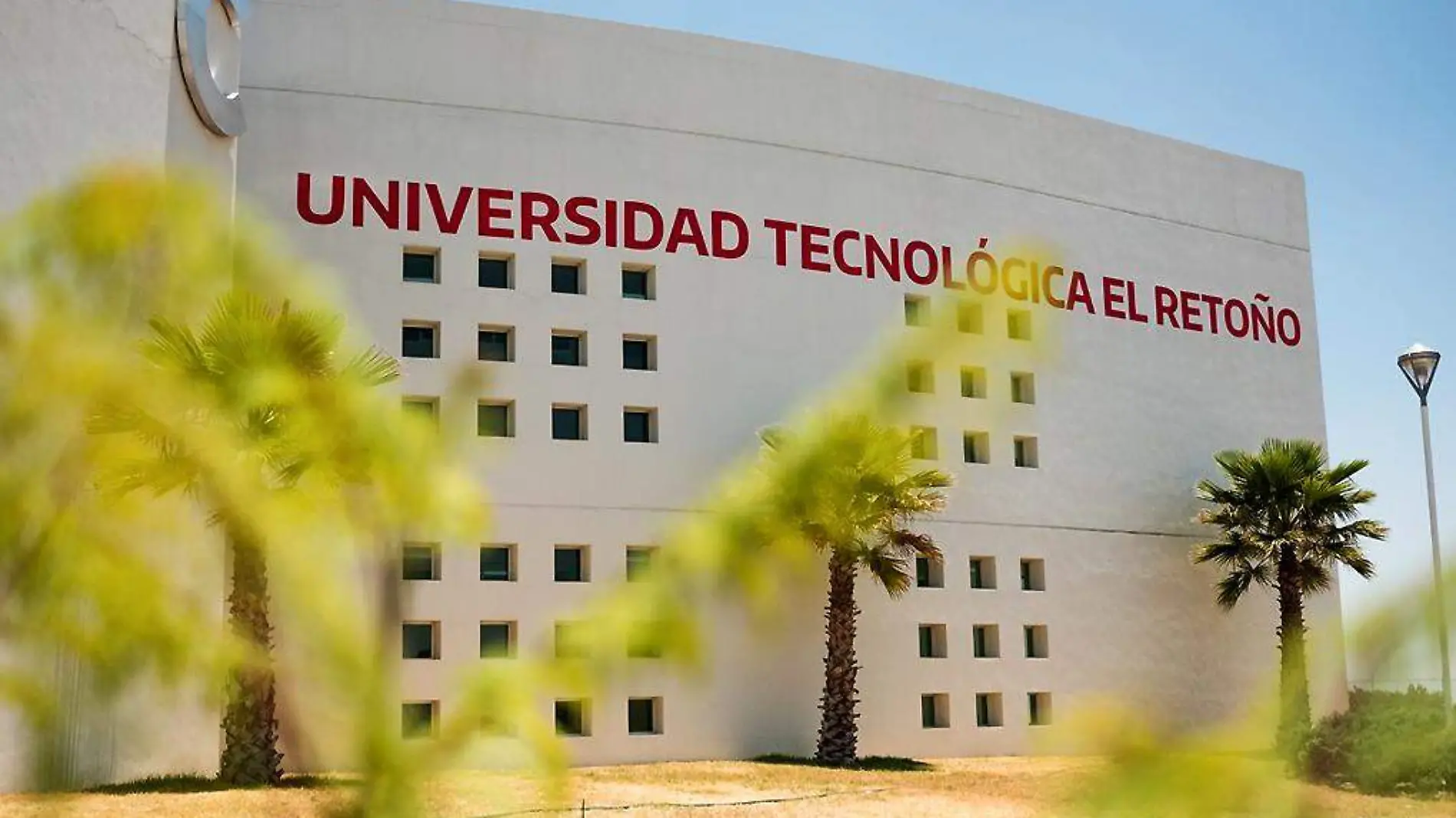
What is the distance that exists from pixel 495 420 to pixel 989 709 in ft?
34.0

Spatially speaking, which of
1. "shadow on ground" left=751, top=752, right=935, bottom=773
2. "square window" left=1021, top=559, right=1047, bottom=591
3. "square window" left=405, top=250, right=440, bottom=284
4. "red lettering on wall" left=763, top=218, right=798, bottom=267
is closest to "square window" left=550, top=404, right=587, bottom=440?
"square window" left=405, top=250, right=440, bottom=284

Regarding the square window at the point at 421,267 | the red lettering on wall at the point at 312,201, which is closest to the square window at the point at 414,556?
the red lettering on wall at the point at 312,201

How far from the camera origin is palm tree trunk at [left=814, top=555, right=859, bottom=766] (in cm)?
2397

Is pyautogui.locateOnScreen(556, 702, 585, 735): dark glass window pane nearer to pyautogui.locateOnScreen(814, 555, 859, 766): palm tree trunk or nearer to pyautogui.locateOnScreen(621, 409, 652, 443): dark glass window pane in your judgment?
pyautogui.locateOnScreen(814, 555, 859, 766): palm tree trunk

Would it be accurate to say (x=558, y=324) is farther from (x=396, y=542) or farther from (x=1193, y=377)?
(x=396, y=542)

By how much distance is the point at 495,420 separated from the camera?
25.0m

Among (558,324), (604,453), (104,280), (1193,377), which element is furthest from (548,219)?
(104,280)

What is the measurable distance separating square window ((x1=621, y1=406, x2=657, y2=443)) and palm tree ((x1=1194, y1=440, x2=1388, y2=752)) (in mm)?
11754

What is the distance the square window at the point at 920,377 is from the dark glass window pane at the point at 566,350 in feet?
78.1

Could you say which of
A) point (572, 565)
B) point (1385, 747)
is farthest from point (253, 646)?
point (572, 565)

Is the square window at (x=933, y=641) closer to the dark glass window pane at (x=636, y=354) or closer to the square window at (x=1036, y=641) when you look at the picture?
the square window at (x=1036, y=641)

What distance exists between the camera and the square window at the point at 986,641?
27562 millimetres

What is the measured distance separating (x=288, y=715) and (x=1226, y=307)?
33.4m

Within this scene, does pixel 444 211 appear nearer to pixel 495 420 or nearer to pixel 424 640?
pixel 495 420
